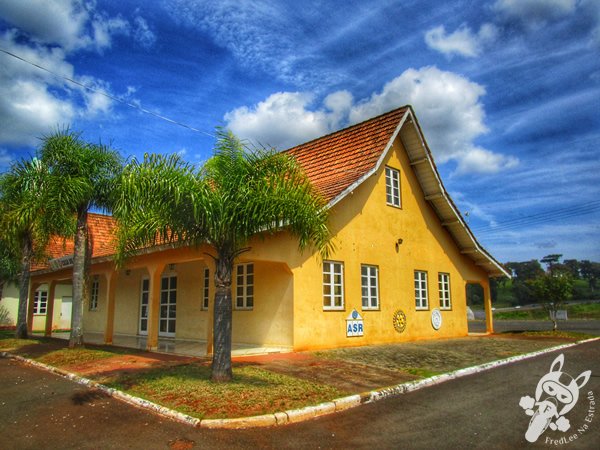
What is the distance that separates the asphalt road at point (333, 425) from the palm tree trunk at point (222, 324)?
152 cm

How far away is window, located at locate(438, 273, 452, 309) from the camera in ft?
60.0

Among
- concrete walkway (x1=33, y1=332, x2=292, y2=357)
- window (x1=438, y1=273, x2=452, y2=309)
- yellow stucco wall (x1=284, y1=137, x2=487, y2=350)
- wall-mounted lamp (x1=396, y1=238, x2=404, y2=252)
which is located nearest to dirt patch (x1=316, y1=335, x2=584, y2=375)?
yellow stucco wall (x1=284, y1=137, x2=487, y2=350)

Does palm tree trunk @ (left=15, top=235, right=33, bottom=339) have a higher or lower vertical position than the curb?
higher

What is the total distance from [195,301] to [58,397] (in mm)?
7689

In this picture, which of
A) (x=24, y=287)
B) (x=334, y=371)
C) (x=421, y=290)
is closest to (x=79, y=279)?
(x=24, y=287)

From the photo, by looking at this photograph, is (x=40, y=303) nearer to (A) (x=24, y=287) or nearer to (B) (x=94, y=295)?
(B) (x=94, y=295)

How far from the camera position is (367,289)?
48.1ft

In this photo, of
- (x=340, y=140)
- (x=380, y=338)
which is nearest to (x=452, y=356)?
(x=380, y=338)

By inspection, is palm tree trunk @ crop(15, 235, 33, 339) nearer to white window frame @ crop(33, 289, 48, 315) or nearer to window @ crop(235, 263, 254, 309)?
window @ crop(235, 263, 254, 309)

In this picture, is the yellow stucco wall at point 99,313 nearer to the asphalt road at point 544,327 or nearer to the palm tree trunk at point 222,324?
the palm tree trunk at point 222,324

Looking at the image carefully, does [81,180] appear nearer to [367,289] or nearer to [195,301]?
[195,301]

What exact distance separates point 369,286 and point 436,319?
4.28 m

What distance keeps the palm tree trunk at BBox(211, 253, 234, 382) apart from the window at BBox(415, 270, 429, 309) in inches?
407

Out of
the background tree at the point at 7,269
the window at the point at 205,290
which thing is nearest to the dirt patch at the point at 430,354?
the window at the point at 205,290
